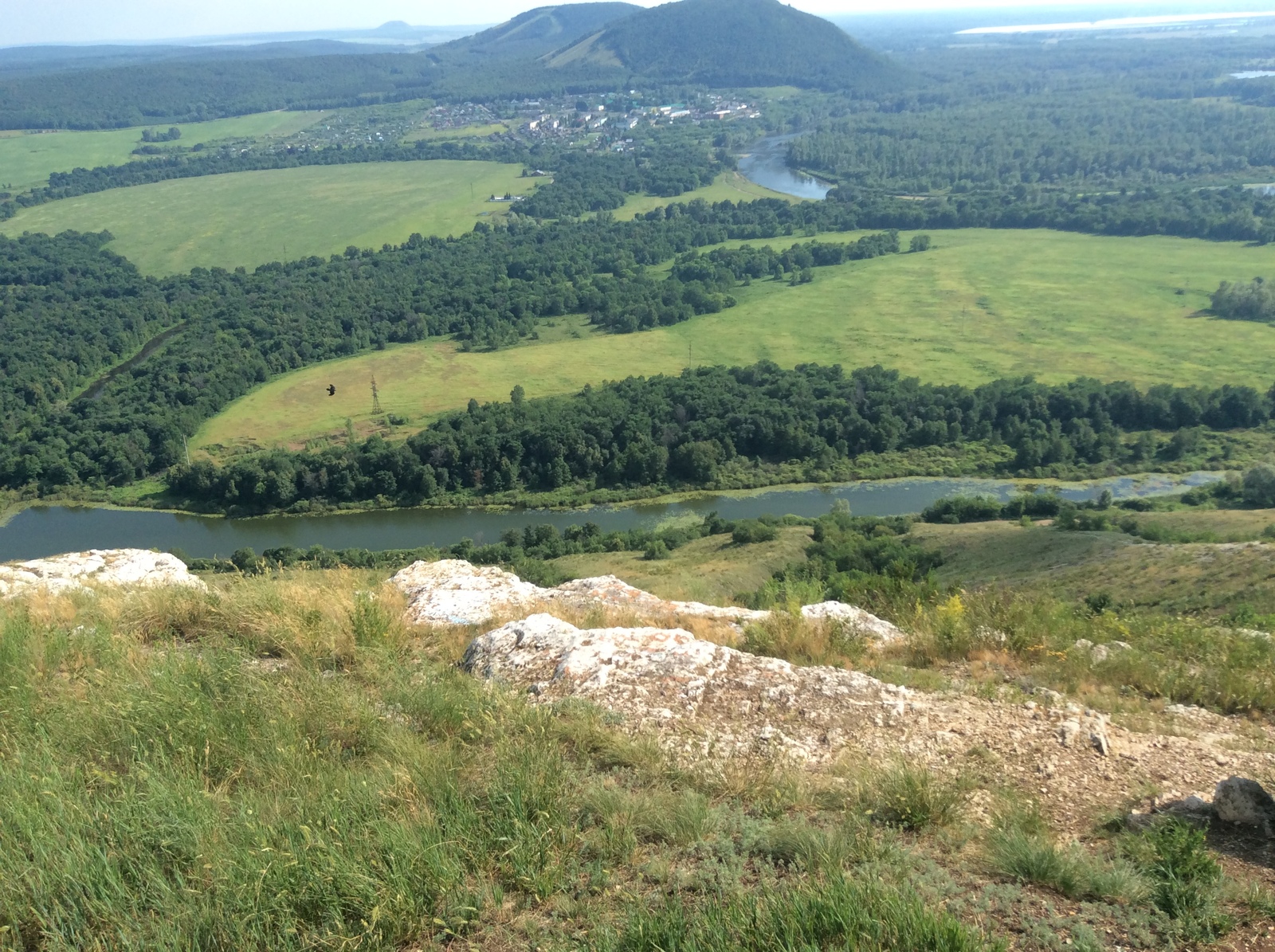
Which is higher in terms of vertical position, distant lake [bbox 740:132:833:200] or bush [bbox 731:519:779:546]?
distant lake [bbox 740:132:833:200]

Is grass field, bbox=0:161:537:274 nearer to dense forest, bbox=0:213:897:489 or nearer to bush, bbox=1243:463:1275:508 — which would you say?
dense forest, bbox=0:213:897:489

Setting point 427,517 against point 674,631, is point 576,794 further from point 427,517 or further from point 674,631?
point 427,517

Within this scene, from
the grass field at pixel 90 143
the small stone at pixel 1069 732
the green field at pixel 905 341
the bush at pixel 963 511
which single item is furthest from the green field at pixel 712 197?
the small stone at pixel 1069 732

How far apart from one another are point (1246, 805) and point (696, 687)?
394cm

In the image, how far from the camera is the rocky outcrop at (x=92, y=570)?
44.8ft

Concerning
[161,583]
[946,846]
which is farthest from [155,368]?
[946,846]

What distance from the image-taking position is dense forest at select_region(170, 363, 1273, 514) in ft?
157

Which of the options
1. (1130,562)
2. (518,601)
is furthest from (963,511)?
(518,601)

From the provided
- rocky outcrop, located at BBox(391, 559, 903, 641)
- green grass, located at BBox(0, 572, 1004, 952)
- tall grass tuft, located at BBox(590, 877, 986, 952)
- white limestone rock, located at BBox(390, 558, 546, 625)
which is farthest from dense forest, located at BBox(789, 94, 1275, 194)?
tall grass tuft, located at BBox(590, 877, 986, 952)

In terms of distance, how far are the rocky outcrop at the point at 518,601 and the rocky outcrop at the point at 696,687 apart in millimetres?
1550

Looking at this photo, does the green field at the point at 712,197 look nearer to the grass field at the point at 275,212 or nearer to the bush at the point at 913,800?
the grass field at the point at 275,212

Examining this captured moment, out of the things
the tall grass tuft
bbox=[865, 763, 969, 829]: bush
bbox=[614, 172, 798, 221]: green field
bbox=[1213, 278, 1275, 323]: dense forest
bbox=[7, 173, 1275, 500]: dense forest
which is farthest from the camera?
bbox=[614, 172, 798, 221]: green field

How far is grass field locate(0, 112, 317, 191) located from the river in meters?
112

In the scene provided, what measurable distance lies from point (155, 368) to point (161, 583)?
60332 millimetres
